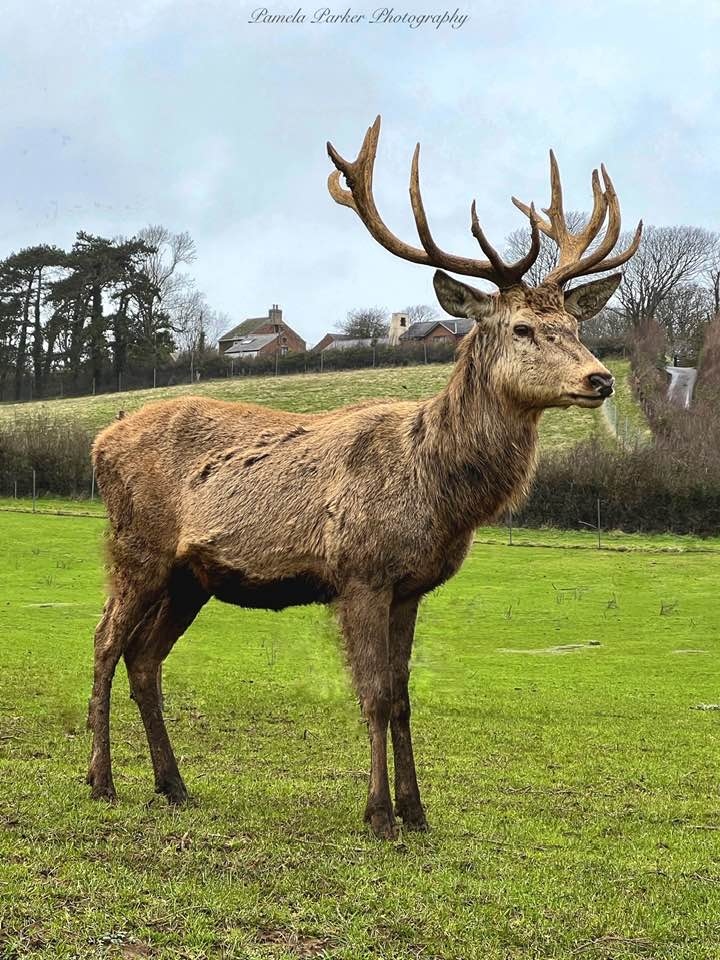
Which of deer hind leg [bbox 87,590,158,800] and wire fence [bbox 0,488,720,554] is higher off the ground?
deer hind leg [bbox 87,590,158,800]

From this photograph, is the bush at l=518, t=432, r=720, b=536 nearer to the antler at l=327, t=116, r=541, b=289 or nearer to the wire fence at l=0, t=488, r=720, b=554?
the wire fence at l=0, t=488, r=720, b=554

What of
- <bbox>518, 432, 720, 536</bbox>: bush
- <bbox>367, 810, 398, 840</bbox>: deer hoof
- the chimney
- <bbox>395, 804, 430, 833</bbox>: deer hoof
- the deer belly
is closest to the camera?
<bbox>367, 810, 398, 840</bbox>: deer hoof

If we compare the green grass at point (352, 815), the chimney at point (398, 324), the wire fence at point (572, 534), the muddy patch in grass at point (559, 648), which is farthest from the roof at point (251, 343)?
the green grass at point (352, 815)

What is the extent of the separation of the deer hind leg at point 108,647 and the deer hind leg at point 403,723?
6.86 ft

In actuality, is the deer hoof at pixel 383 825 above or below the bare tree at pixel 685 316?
below

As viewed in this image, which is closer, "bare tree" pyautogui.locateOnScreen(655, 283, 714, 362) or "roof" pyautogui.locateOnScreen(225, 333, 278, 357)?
"bare tree" pyautogui.locateOnScreen(655, 283, 714, 362)

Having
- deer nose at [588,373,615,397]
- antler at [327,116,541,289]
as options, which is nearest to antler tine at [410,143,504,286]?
antler at [327,116,541,289]

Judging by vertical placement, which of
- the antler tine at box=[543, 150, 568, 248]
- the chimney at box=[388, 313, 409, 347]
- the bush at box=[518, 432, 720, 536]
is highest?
the chimney at box=[388, 313, 409, 347]

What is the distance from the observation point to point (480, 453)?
24.7ft

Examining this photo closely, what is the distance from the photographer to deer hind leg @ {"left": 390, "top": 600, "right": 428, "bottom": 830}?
745 cm

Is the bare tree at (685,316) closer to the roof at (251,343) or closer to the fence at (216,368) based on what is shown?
the fence at (216,368)

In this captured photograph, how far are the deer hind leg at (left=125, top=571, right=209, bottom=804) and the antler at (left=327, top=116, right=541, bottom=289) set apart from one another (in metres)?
3.11

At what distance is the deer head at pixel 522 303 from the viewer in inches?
281

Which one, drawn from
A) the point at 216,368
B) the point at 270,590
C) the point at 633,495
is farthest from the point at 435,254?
the point at 216,368
